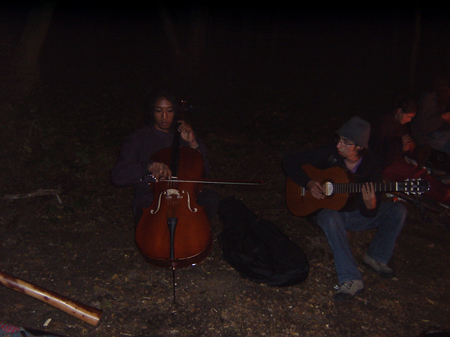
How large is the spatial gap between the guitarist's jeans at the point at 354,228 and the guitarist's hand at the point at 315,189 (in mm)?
167

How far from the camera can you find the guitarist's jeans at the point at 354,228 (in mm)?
3230

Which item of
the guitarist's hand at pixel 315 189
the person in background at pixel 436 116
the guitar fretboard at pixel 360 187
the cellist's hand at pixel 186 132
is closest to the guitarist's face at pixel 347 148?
the guitar fretboard at pixel 360 187

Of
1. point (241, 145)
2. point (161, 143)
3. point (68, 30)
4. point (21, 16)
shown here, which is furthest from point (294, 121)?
point (68, 30)

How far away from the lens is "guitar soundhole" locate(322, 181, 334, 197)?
349cm

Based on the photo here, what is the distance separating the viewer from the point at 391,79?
12.9 meters

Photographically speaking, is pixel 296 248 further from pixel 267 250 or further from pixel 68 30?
pixel 68 30

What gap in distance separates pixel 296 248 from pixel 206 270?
0.92 meters

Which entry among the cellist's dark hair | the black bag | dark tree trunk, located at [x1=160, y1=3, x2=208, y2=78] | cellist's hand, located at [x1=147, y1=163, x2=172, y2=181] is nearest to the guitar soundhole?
the black bag

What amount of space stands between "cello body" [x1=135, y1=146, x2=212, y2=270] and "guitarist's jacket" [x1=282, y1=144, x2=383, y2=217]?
1.08m

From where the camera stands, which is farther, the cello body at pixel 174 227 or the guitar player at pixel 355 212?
the guitar player at pixel 355 212

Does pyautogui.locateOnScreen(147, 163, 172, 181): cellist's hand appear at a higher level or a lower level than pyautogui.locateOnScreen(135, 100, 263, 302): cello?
higher

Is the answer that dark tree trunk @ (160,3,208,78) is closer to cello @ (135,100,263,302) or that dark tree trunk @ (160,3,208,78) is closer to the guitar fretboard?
cello @ (135,100,263,302)

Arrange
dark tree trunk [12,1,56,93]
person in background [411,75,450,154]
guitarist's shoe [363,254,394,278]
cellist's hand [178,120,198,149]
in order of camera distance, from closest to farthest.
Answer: guitarist's shoe [363,254,394,278] < cellist's hand [178,120,198,149] < person in background [411,75,450,154] < dark tree trunk [12,1,56,93]

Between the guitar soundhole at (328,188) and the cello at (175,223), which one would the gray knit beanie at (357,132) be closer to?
the guitar soundhole at (328,188)
